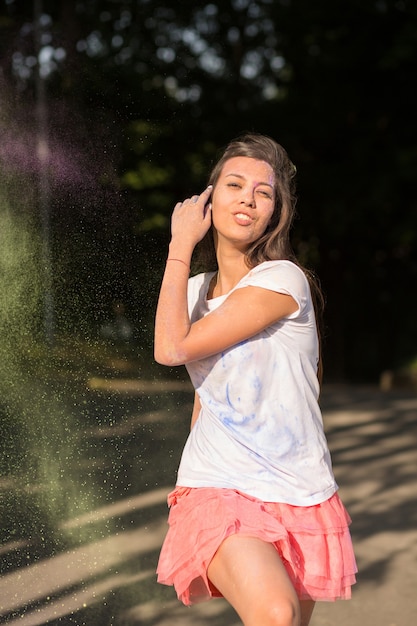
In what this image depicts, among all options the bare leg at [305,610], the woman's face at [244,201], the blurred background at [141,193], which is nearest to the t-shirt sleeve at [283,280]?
the woman's face at [244,201]

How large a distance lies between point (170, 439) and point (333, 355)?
13623 mm

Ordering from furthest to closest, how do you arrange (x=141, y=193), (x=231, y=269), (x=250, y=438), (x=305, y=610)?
(x=141, y=193)
(x=231, y=269)
(x=305, y=610)
(x=250, y=438)

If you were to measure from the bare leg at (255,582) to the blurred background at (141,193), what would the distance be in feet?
5.33

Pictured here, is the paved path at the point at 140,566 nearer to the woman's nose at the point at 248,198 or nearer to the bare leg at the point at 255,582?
the bare leg at the point at 255,582

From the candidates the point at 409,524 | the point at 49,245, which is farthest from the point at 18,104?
the point at 409,524

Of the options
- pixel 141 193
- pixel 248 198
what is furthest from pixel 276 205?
pixel 141 193

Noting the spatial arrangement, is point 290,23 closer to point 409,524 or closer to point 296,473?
point 409,524

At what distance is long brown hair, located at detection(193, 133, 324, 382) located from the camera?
2822 millimetres

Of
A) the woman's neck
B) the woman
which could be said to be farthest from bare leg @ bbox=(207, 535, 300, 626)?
the woman's neck

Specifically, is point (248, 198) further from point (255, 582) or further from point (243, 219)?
point (255, 582)

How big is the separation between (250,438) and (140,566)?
2.47m

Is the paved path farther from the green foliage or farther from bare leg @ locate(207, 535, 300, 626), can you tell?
the green foliage

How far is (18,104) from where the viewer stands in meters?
4.67

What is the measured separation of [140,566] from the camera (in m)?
4.86
